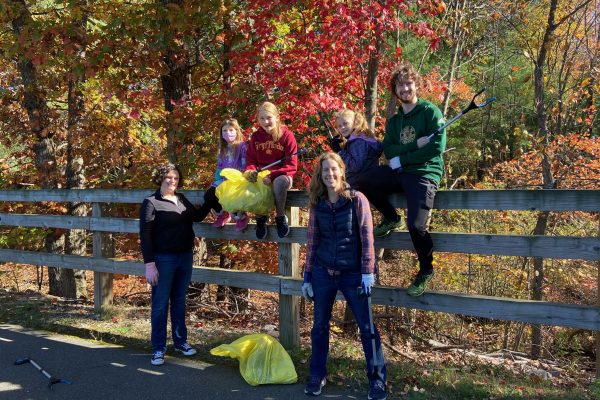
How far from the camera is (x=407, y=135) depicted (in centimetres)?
461

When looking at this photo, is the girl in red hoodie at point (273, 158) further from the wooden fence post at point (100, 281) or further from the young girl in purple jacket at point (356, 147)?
the wooden fence post at point (100, 281)

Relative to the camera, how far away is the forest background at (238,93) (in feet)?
25.8

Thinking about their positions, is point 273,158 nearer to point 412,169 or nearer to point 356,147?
point 356,147

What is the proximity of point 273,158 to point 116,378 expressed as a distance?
2.42 metres

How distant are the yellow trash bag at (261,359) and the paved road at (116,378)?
71 mm

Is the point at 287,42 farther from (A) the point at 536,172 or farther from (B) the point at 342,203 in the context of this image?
(A) the point at 536,172

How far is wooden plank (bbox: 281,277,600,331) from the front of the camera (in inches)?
156

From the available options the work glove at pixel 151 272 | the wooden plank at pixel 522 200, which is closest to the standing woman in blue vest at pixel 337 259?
the wooden plank at pixel 522 200

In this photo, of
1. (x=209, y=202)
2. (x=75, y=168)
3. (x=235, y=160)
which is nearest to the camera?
(x=209, y=202)

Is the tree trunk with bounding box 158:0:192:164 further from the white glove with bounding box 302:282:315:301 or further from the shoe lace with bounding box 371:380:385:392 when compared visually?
the shoe lace with bounding box 371:380:385:392

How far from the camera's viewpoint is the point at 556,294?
1067 cm

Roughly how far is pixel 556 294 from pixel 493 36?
7.62 metres

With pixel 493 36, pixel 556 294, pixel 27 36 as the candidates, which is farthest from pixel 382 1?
pixel 493 36

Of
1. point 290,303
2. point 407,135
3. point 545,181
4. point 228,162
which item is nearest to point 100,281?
point 228,162
